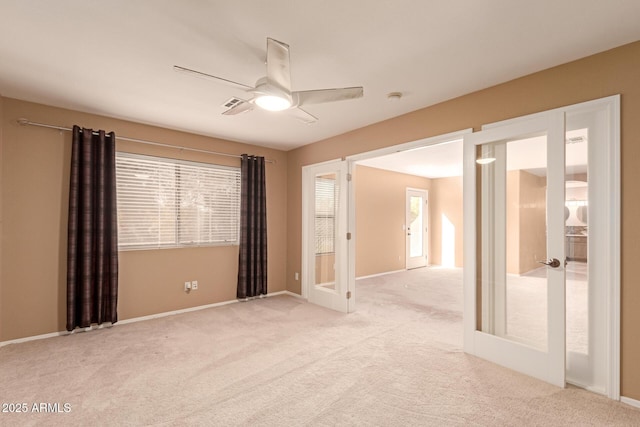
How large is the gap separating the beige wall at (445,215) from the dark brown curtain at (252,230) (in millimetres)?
5666

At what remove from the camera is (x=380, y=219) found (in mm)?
7336

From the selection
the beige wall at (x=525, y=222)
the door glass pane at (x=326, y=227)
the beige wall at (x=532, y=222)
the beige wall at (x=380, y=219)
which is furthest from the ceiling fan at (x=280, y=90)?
the beige wall at (x=380, y=219)

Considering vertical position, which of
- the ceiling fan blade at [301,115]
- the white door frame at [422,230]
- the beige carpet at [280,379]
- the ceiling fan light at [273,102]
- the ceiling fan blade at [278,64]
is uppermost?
the ceiling fan blade at [278,64]

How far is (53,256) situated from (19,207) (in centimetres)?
62

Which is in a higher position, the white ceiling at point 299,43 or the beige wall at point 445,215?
the white ceiling at point 299,43

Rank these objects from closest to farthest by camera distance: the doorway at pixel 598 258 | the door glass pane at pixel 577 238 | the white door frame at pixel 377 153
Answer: the doorway at pixel 598 258 → the door glass pane at pixel 577 238 → the white door frame at pixel 377 153

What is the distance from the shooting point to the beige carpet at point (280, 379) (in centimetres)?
205

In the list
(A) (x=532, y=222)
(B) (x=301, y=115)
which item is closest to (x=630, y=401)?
(A) (x=532, y=222)

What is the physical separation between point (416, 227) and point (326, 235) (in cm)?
448

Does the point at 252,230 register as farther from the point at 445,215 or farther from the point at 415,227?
the point at 445,215

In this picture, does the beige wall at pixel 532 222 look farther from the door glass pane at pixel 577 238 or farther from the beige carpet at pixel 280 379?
the beige carpet at pixel 280 379

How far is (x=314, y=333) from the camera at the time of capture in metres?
3.54

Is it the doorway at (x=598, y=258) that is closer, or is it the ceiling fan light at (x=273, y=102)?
the ceiling fan light at (x=273, y=102)

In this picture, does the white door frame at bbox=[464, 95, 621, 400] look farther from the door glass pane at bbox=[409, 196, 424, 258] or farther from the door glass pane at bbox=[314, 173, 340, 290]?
the door glass pane at bbox=[409, 196, 424, 258]
